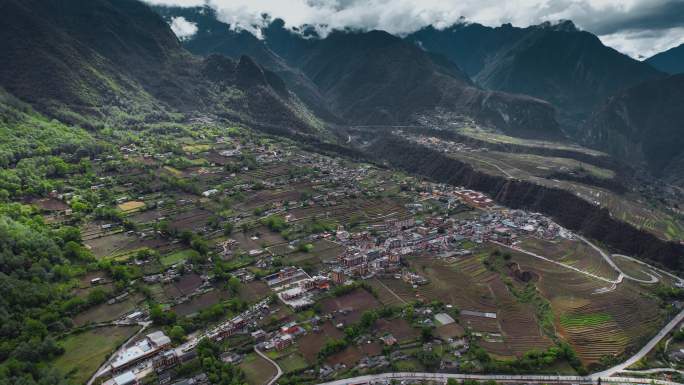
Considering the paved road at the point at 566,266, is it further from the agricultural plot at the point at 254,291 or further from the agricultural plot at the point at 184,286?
the agricultural plot at the point at 184,286

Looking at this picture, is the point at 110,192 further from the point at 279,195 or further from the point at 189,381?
the point at 189,381

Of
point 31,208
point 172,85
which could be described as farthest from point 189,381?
point 172,85

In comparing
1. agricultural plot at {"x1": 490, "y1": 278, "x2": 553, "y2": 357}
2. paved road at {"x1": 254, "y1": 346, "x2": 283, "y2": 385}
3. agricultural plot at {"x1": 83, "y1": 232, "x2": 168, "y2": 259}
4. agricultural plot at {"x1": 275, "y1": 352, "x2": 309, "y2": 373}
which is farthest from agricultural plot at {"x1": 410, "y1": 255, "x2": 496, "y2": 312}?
agricultural plot at {"x1": 83, "y1": 232, "x2": 168, "y2": 259}

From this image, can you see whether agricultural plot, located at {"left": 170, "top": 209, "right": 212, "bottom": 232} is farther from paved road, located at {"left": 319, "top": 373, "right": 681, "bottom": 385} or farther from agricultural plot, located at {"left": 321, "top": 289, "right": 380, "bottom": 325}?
paved road, located at {"left": 319, "top": 373, "right": 681, "bottom": 385}

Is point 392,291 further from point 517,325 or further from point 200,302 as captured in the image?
point 200,302

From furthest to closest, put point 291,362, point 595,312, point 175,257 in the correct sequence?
point 175,257
point 595,312
point 291,362

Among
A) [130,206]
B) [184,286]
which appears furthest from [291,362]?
[130,206]
